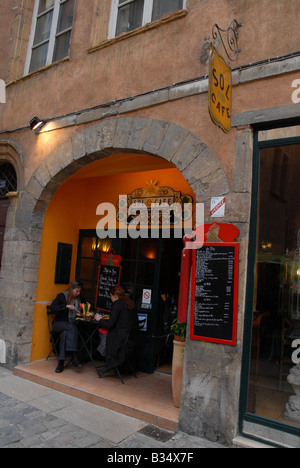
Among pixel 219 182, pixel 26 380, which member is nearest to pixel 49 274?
pixel 26 380

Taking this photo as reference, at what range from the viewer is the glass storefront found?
12.3 ft

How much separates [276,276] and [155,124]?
236cm

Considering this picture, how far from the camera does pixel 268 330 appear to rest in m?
3.87

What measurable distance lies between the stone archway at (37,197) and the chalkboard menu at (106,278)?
1.10m

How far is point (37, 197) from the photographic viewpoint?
5.82 metres

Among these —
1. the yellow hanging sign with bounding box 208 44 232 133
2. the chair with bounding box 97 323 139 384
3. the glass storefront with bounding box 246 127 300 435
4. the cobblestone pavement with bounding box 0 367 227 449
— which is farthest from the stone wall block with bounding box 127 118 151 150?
the cobblestone pavement with bounding box 0 367 227 449

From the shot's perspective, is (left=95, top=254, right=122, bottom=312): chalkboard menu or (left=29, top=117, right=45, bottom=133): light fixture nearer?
(left=29, top=117, right=45, bottom=133): light fixture

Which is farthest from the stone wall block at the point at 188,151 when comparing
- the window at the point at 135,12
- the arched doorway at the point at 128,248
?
the window at the point at 135,12

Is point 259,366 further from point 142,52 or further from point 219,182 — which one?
point 142,52

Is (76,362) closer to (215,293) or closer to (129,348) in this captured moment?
(129,348)

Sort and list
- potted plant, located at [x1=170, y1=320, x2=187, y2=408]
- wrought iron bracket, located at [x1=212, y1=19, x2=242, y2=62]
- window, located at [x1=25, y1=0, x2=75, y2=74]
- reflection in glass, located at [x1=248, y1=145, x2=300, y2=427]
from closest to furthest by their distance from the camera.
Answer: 1. reflection in glass, located at [x1=248, y1=145, x2=300, y2=427]
2. wrought iron bracket, located at [x1=212, y1=19, x2=242, y2=62]
3. potted plant, located at [x1=170, y1=320, x2=187, y2=408]
4. window, located at [x1=25, y1=0, x2=75, y2=74]

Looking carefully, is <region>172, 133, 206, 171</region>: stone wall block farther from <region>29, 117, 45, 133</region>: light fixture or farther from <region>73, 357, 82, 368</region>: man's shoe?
<region>73, 357, 82, 368</region>: man's shoe

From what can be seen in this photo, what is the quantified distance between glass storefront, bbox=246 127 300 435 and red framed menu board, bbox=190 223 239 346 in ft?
0.87

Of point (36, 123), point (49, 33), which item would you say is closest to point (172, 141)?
point (36, 123)
